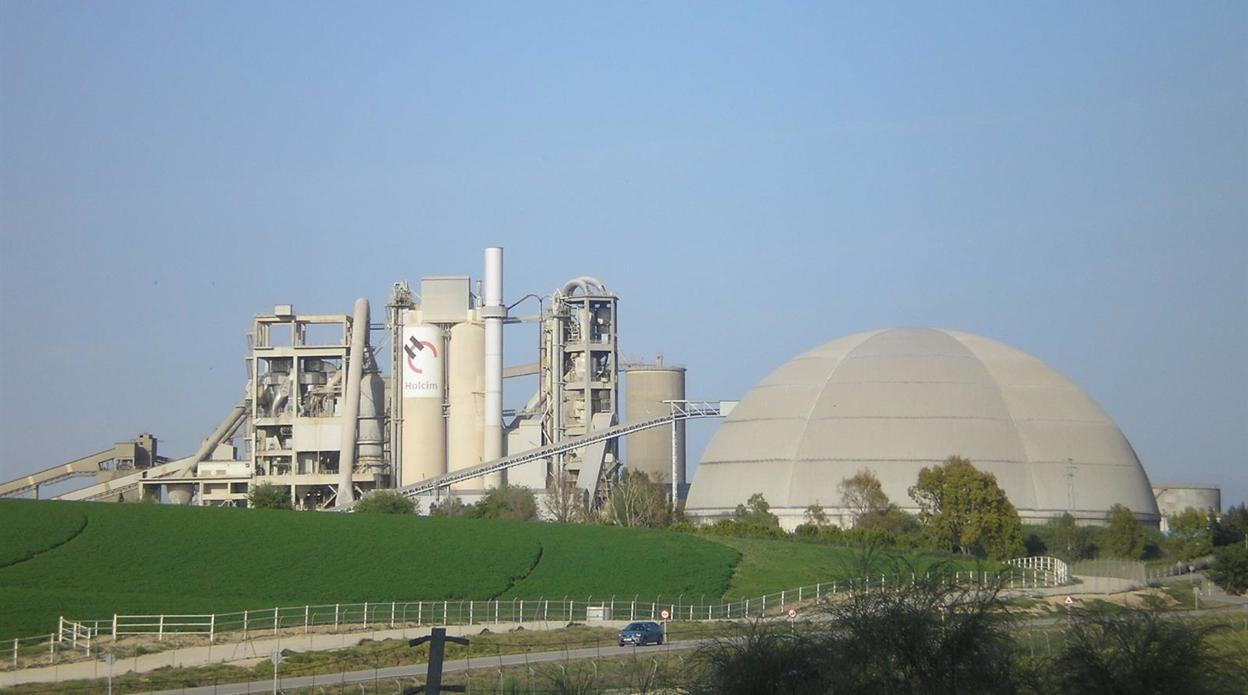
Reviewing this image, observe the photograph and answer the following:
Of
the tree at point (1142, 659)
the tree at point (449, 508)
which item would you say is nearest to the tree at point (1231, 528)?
the tree at point (449, 508)

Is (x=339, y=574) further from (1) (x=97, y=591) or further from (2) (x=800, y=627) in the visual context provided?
(2) (x=800, y=627)

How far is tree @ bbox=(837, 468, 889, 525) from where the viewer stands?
3499 inches

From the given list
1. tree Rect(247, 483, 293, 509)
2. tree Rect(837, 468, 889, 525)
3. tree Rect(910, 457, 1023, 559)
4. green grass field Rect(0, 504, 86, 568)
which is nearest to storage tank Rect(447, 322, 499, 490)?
tree Rect(247, 483, 293, 509)

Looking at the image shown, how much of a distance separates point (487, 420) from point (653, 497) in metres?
11.3

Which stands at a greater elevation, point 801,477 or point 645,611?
point 801,477

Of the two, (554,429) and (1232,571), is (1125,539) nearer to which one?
(1232,571)

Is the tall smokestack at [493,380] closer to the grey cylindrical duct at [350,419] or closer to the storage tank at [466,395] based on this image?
the storage tank at [466,395]

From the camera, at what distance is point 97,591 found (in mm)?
53906

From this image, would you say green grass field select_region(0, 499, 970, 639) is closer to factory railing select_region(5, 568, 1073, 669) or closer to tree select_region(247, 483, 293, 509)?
factory railing select_region(5, 568, 1073, 669)

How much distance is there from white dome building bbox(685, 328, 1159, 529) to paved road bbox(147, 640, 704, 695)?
4975 centimetres

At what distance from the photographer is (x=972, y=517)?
79750 millimetres

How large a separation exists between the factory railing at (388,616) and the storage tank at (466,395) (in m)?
38.3

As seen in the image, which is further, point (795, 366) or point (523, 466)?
point (795, 366)

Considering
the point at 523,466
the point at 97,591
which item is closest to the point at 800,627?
the point at 97,591
